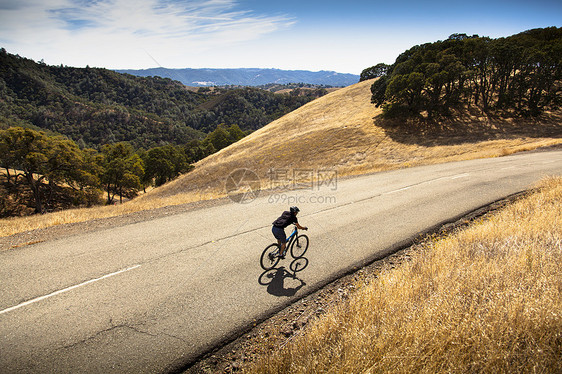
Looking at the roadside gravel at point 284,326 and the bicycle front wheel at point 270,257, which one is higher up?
the bicycle front wheel at point 270,257

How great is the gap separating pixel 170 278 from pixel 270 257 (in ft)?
9.04

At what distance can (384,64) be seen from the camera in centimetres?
6362

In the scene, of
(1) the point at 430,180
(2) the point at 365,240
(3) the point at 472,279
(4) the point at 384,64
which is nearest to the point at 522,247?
(3) the point at 472,279

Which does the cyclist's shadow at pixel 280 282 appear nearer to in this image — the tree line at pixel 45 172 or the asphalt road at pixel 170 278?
the asphalt road at pixel 170 278

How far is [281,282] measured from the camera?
6.49m

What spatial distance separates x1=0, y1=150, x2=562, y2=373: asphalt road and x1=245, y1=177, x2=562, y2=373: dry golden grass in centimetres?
169

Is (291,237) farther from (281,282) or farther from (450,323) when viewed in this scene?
(450,323)

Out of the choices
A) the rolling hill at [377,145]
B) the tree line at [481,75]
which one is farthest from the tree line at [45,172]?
the tree line at [481,75]

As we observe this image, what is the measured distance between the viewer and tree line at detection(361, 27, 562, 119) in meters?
32.4

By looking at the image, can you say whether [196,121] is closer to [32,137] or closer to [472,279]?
[32,137]

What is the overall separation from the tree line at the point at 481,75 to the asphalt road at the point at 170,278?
2805 centimetres

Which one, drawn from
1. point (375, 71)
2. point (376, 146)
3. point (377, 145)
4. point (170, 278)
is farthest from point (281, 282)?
point (375, 71)

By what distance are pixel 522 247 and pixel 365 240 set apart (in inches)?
154

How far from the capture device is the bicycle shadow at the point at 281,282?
6.13 m
